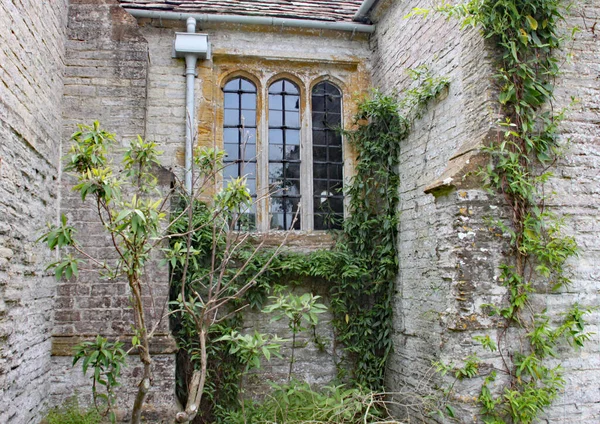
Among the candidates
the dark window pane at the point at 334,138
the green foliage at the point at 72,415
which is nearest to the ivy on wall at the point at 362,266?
the dark window pane at the point at 334,138

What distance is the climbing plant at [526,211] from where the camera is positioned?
452 centimetres

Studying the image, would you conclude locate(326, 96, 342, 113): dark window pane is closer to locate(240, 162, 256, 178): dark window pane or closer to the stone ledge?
locate(240, 162, 256, 178): dark window pane

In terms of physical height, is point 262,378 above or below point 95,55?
below

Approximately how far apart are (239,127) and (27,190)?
3167mm

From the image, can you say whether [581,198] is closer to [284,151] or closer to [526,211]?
[526,211]

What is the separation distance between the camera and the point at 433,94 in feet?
18.9

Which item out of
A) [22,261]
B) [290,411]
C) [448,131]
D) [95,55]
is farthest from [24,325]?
[448,131]

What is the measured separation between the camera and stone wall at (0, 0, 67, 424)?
4.43 meters

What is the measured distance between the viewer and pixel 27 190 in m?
4.96

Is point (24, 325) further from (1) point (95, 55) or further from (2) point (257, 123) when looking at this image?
(2) point (257, 123)

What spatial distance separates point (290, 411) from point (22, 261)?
2.98 meters

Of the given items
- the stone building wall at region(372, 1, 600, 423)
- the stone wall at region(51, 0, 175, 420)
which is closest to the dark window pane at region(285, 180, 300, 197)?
the stone wall at region(51, 0, 175, 420)

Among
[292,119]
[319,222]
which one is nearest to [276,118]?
[292,119]

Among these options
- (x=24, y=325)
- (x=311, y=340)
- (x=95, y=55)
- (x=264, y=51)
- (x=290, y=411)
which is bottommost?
(x=290, y=411)
